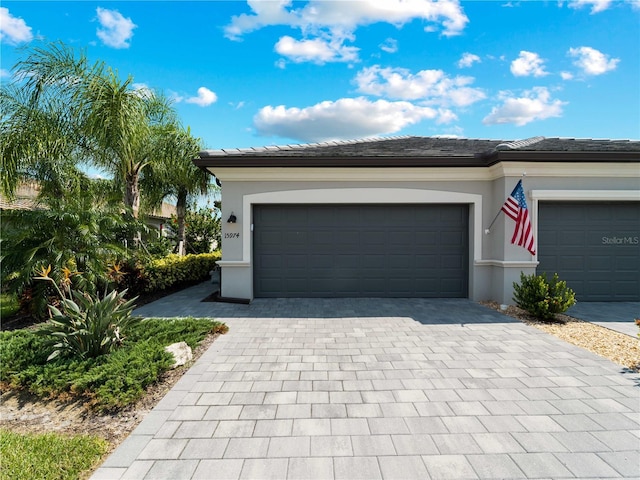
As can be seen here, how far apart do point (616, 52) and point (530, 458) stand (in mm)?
9077

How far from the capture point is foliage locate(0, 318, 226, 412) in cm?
351

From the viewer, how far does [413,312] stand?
23.5 ft

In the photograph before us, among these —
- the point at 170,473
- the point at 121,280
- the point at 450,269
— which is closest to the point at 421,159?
the point at 450,269

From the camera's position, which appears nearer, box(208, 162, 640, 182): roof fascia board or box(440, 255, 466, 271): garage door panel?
box(208, 162, 640, 182): roof fascia board

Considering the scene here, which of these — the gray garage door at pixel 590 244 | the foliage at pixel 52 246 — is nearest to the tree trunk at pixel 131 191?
the foliage at pixel 52 246

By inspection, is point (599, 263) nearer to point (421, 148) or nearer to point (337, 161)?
point (421, 148)

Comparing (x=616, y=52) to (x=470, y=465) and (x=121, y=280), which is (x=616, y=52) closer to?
(x=470, y=465)

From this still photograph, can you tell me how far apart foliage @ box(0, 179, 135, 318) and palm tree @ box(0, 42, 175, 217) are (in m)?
1.62

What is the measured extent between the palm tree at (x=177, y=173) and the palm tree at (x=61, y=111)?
1860 millimetres

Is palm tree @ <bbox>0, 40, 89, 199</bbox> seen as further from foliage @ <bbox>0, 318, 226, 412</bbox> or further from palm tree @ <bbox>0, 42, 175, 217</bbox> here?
foliage @ <bbox>0, 318, 226, 412</bbox>

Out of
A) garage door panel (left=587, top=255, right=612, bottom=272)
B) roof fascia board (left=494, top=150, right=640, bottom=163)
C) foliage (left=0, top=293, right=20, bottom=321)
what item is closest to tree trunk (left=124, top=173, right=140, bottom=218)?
foliage (left=0, top=293, right=20, bottom=321)

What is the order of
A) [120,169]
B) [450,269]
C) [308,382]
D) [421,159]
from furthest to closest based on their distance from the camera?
[120,169] < [450,269] < [421,159] < [308,382]

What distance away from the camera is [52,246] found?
6406 mm

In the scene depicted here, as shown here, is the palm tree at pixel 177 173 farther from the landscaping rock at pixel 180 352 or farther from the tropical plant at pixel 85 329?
the landscaping rock at pixel 180 352
